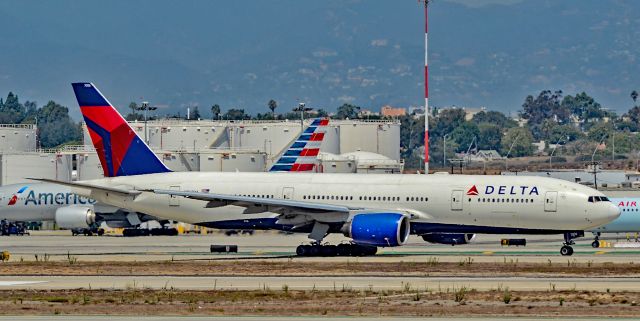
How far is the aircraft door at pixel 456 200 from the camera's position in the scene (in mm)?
65625

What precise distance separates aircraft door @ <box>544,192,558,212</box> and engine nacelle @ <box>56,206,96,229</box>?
159 ft

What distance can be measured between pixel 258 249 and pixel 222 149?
70176 millimetres

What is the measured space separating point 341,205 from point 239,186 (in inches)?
216

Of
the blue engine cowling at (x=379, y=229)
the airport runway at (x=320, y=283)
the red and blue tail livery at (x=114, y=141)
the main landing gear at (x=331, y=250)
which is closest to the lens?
the airport runway at (x=320, y=283)

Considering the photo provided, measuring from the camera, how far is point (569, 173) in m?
162

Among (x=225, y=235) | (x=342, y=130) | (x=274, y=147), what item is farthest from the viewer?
(x=342, y=130)

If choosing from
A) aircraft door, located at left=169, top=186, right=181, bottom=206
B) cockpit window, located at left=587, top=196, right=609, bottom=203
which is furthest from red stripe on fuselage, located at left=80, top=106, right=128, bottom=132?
cockpit window, located at left=587, top=196, right=609, bottom=203

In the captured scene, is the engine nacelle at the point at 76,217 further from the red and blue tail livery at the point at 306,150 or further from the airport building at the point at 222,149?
the airport building at the point at 222,149

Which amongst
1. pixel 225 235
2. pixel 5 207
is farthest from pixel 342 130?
pixel 225 235

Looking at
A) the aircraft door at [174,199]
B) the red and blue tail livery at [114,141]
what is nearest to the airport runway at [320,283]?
the aircraft door at [174,199]

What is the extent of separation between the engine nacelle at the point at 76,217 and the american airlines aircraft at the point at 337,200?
33.6 metres

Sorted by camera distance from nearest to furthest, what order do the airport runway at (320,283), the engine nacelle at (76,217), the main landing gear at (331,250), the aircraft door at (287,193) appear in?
1. the airport runway at (320,283)
2. the main landing gear at (331,250)
3. the aircraft door at (287,193)
4. the engine nacelle at (76,217)

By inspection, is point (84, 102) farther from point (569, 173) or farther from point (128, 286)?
point (569, 173)

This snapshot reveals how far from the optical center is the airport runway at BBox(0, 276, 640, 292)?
46.8 m
